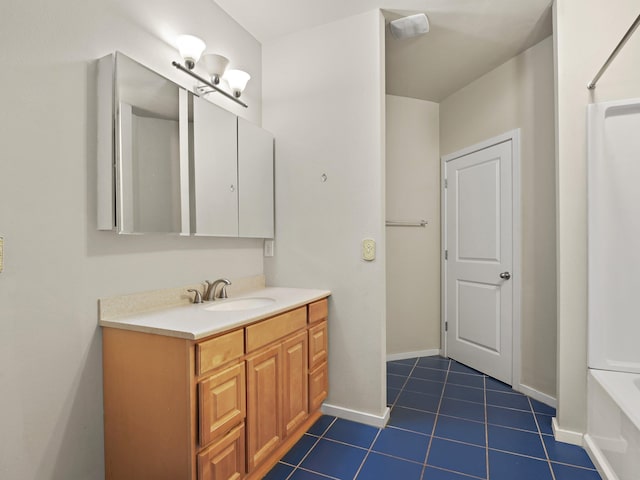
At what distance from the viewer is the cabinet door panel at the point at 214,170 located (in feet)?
5.98

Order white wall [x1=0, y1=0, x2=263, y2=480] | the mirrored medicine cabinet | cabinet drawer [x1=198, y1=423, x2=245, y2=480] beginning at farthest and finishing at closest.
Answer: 1. the mirrored medicine cabinet
2. cabinet drawer [x1=198, y1=423, x2=245, y2=480]
3. white wall [x1=0, y1=0, x2=263, y2=480]

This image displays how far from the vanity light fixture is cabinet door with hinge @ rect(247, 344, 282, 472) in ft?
4.88

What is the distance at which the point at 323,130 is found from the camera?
2289mm

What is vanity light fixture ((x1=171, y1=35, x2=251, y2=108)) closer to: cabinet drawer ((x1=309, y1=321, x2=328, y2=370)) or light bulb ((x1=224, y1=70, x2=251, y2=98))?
light bulb ((x1=224, y1=70, x2=251, y2=98))

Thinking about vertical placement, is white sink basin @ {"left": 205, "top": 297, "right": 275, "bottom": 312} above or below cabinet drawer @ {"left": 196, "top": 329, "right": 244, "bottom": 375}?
above

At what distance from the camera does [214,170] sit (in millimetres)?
1944

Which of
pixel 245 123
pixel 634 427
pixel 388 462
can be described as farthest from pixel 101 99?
pixel 634 427

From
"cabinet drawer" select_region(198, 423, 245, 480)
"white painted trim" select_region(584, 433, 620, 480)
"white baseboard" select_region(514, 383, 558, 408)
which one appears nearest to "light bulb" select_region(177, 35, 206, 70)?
"cabinet drawer" select_region(198, 423, 245, 480)

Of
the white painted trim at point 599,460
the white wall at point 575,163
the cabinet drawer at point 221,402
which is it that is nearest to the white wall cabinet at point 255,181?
the cabinet drawer at point 221,402

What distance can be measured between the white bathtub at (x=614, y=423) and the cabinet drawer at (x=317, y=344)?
150 centimetres

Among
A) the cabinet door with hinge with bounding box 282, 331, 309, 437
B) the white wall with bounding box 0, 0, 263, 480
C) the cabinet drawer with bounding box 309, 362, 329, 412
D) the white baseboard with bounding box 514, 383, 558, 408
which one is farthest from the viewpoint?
the white baseboard with bounding box 514, 383, 558, 408

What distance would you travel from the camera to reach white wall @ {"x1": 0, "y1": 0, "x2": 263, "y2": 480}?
1162 mm

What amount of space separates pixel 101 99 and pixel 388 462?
2218 millimetres

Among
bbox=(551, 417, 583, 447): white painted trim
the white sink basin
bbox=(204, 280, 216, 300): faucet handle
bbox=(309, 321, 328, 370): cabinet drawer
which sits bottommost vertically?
bbox=(551, 417, 583, 447): white painted trim
